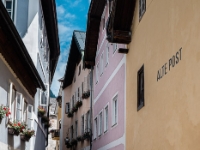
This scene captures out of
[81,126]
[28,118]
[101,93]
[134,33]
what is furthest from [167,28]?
[81,126]

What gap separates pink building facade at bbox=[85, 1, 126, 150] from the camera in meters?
14.9

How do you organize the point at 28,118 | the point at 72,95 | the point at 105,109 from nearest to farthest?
the point at 28,118 < the point at 105,109 < the point at 72,95

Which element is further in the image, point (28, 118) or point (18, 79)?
point (28, 118)

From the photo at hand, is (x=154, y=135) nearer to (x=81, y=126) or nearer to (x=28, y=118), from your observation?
(x=28, y=118)

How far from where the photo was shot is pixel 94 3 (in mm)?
20156

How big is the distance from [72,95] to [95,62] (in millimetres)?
9692

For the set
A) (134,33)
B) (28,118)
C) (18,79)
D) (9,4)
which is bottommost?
(28,118)

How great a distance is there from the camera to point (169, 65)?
925 cm

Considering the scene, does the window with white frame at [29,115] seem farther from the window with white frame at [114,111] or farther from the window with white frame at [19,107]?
the window with white frame at [114,111]

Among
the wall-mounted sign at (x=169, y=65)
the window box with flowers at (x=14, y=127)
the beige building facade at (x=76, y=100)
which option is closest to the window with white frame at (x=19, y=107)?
the window box with flowers at (x=14, y=127)

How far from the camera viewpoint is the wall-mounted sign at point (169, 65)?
8651 mm

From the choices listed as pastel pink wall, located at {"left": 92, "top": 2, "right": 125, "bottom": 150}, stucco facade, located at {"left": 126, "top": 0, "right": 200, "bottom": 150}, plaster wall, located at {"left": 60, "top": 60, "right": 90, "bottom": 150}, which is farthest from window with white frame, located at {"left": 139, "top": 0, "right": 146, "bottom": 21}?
plaster wall, located at {"left": 60, "top": 60, "right": 90, "bottom": 150}

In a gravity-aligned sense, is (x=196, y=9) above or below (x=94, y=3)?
below

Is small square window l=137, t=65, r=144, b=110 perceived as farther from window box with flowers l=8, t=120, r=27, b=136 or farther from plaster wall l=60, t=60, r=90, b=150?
plaster wall l=60, t=60, r=90, b=150
